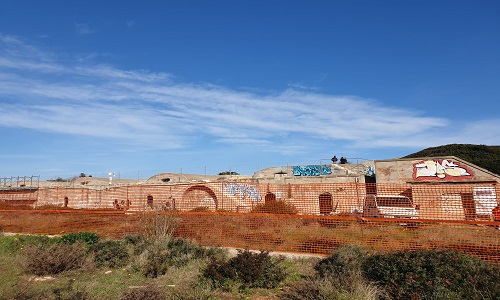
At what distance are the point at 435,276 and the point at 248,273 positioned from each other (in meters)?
3.43

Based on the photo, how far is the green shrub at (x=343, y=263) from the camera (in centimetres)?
685

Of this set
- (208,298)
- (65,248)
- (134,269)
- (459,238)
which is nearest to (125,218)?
(65,248)

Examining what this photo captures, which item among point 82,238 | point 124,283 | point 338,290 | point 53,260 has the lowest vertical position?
point 124,283

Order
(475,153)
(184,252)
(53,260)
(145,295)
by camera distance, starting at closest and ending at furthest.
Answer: (145,295), (53,260), (184,252), (475,153)

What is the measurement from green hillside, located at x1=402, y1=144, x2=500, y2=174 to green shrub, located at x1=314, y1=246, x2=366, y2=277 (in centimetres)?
4939

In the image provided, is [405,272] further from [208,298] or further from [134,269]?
[134,269]

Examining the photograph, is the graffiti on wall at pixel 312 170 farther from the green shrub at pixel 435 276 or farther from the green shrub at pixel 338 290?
the green shrub at pixel 338 290

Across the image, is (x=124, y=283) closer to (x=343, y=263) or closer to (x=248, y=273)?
(x=248, y=273)

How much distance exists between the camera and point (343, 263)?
7.26 metres

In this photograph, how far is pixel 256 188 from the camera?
22719 millimetres

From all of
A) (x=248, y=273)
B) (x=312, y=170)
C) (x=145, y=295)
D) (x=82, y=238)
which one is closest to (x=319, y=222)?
(x=248, y=273)

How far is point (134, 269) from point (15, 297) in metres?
3.00

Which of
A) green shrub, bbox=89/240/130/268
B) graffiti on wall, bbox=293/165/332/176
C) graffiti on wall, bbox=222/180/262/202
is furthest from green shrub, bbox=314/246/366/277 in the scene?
graffiti on wall, bbox=293/165/332/176

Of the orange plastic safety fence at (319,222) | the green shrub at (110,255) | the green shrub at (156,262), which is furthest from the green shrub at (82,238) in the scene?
Answer: the green shrub at (156,262)
